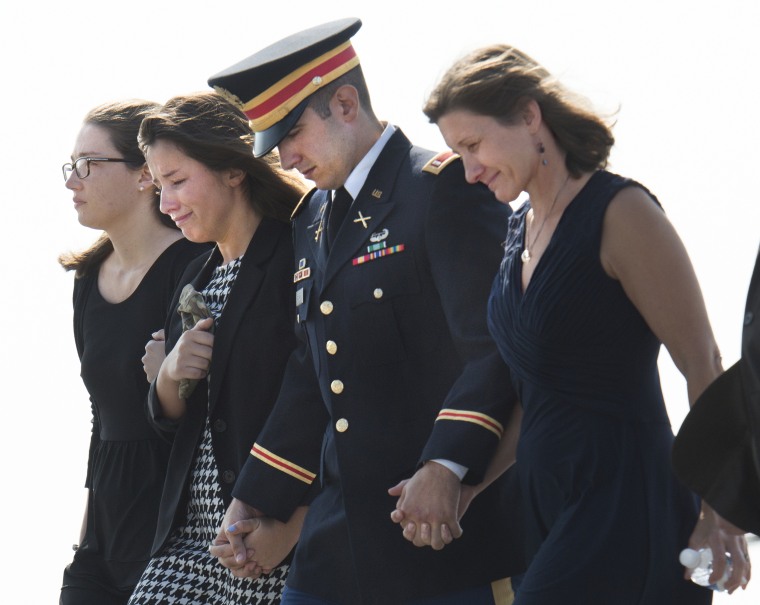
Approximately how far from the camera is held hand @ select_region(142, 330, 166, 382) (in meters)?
4.58

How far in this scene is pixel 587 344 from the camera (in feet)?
10.0

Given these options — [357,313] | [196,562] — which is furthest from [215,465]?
[357,313]

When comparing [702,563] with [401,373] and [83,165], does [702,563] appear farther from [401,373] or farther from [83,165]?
[83,165]

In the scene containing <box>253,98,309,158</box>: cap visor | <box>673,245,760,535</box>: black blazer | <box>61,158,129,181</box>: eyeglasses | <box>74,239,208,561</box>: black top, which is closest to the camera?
<box>673,245,760,535</box>: black blazer

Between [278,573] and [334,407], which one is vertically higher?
[334,407]

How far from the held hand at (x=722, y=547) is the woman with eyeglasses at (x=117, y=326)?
2.30 m

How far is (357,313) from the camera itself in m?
3.69

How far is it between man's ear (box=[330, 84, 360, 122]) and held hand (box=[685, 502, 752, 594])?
58.2 inches

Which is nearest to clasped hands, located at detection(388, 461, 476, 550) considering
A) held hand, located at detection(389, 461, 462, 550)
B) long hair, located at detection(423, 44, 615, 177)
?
held hand, located at detection(389, 461, 462, 550)

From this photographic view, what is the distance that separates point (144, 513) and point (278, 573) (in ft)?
2.52

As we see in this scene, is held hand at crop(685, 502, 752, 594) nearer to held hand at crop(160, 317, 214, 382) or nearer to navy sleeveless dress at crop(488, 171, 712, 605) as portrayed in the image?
navy sleeveless dress at crop(488, 171, 712, 605)

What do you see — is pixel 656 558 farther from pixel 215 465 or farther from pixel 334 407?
pixel 215 465

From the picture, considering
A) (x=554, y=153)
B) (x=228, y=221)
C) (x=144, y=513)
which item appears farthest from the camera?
(x=144, y=513)

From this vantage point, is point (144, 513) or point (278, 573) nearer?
point (278, 573)
